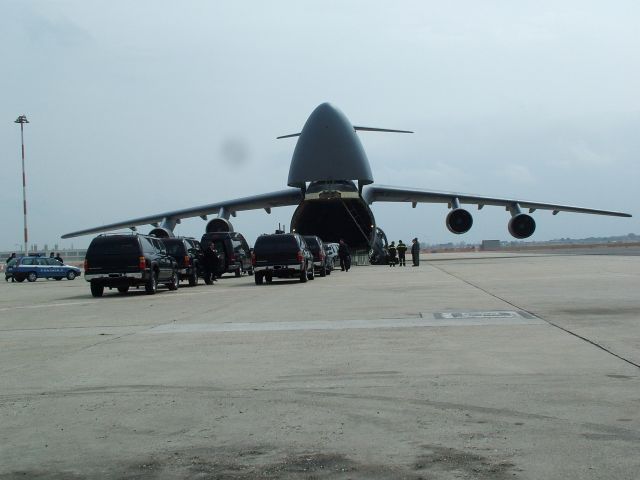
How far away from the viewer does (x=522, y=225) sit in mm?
39469

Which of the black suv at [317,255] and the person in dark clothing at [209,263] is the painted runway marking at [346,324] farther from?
the black suv at [317,255]

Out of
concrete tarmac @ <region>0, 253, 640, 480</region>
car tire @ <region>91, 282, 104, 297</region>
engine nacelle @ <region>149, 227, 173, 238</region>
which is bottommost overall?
concrete tarmac @ <region>0, 253, 640, 480</region>

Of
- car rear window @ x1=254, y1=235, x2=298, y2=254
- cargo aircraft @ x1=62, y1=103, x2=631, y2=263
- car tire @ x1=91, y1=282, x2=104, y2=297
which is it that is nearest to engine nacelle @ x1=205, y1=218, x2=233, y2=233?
cargo aircraft @ x1=62, y1=103, x2=631, y2=263

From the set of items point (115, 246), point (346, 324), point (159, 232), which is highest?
point (159, 232)

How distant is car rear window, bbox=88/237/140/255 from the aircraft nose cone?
16235 mm

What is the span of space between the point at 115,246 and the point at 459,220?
22.3 meters

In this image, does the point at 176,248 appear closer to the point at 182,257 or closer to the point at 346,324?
the point at 182,257

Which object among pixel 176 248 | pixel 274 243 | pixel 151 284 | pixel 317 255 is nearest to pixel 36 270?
pixel 176 248

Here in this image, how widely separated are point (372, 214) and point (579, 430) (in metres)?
33.2

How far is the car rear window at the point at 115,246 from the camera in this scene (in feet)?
65.3

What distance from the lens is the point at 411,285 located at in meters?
20.5

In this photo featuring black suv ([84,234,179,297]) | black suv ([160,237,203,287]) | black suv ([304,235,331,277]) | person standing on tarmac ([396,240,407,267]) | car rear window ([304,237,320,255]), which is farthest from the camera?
person standing on tarmac ([396,240,407,267])

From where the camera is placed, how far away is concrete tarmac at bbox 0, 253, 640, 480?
4.40 m

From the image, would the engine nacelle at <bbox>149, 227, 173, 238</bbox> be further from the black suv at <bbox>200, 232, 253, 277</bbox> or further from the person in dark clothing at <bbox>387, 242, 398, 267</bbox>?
the person in dark clothing at <bbox>387, 242, 398, 267</bbox>
